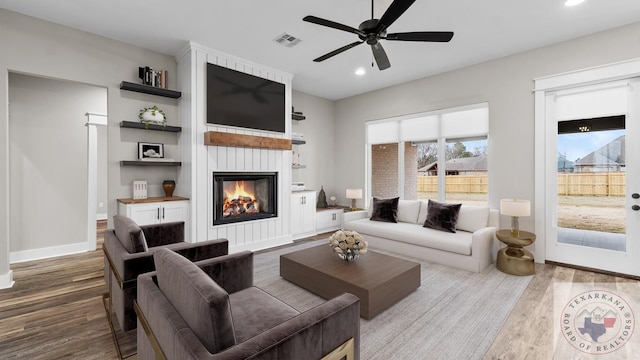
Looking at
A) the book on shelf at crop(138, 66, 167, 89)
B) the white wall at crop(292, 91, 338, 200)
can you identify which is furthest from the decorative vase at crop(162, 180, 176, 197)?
the white wall at crop(292, 91, 338, 200)

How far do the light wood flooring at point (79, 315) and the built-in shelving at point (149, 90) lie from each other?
8.02 ft

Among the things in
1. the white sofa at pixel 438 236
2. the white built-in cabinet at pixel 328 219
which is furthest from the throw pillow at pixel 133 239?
the white built-in cabinet at pixel 328 219

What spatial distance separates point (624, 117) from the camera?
3.42 metres

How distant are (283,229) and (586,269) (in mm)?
4332

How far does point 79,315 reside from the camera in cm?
249

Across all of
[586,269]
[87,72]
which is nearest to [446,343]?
[586,269]

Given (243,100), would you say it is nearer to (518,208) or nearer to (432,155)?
(432,155)

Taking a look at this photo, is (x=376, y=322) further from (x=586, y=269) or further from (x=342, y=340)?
(x=586, y=269)

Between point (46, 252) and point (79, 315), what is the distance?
245cm

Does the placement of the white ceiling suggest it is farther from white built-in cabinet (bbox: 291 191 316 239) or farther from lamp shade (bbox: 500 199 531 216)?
white built-in cabinet (bbox: 291 191 316 239)

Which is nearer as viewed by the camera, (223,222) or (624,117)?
(624,117)

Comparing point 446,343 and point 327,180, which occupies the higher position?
point 327,180

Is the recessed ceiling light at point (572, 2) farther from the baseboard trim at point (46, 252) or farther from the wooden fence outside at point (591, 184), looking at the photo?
the baseboard trim at point (46, 252)
